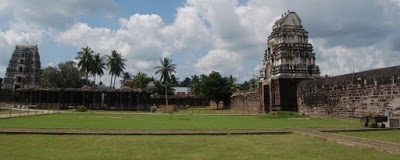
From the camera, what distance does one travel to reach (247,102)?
157ft

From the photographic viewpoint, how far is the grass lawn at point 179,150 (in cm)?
824

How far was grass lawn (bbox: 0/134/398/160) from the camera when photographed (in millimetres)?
8242

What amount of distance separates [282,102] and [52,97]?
102ft

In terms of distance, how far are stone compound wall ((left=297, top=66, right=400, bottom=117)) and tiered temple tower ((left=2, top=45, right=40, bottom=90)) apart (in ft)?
174

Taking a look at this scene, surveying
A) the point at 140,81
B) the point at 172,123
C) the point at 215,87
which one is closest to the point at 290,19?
the point at 172,123

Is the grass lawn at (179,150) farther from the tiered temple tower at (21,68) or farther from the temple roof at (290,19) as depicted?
the tiered temple tower at (21,68)

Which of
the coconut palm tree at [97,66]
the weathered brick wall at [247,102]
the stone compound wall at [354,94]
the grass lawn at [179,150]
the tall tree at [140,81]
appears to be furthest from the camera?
the tall tree at [140,81]

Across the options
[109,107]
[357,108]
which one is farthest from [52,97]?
[357,108]

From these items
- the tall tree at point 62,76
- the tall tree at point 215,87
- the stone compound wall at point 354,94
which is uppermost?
the tall tree at point 62,76

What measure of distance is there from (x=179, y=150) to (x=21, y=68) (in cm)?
6925

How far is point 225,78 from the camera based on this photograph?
6294cm

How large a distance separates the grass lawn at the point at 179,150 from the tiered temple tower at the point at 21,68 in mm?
65224

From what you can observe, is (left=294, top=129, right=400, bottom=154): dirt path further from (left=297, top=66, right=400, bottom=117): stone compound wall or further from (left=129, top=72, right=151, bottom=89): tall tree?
(left=129, top=72, right=151, bottom=89): tall tree

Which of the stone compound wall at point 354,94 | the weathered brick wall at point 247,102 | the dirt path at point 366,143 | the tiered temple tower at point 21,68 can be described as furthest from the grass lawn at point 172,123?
the tiered temple tower at point 21,68
